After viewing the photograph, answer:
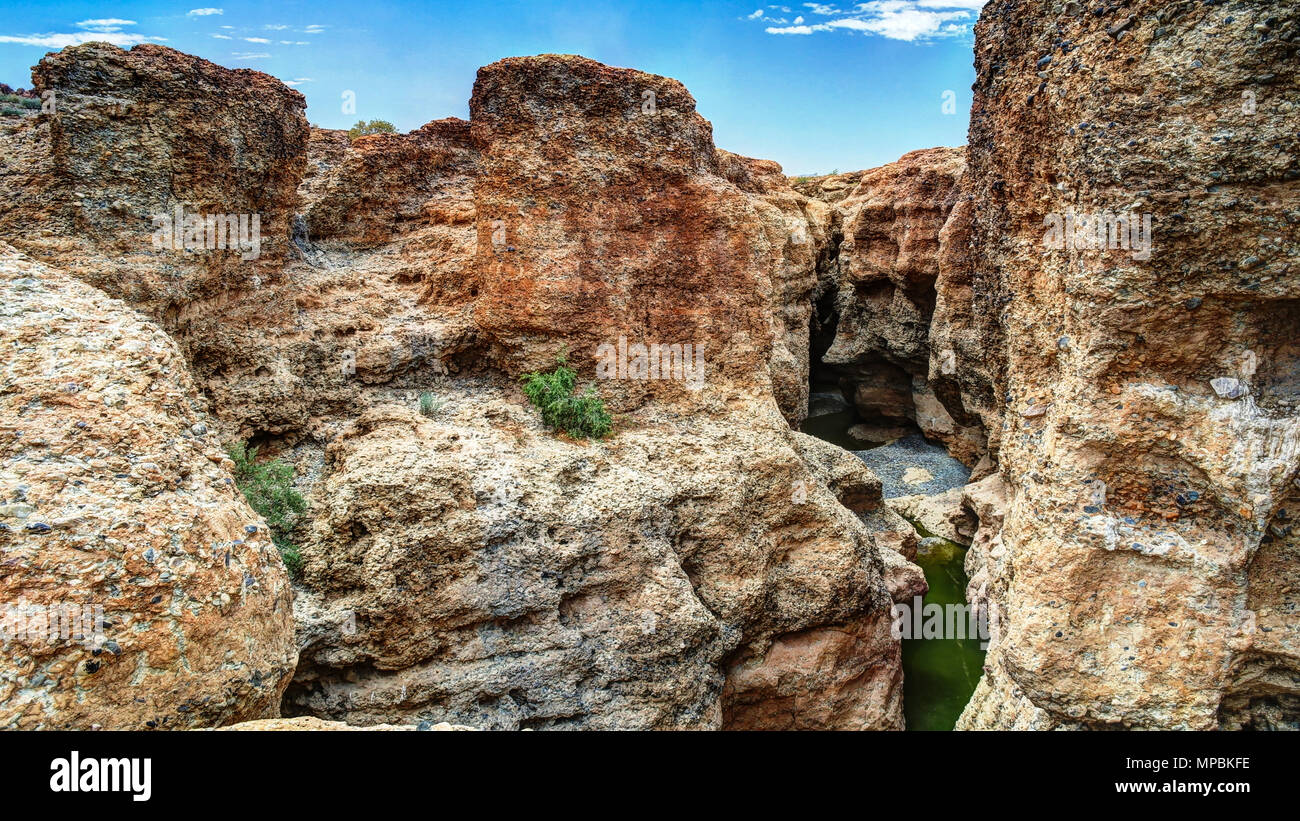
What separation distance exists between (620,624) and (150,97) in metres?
5.45

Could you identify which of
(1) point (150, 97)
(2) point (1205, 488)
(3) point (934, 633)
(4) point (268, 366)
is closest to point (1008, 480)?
(2) point (1205, 488)

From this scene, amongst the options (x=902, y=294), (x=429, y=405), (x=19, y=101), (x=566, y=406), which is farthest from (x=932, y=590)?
(x=19, y=101)

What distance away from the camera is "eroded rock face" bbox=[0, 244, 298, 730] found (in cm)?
298

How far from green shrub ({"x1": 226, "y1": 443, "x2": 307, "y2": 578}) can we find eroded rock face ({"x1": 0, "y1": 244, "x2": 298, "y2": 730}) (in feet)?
4.76

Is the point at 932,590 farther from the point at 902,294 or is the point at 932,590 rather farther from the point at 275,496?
the point at 275,496

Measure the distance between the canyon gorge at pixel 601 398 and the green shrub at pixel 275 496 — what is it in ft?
0.36

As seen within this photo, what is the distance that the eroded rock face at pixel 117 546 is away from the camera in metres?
2.98

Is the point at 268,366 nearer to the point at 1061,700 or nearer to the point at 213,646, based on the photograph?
the point at 213,646

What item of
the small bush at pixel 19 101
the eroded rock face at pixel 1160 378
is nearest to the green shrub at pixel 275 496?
the eroded rock face at pixel 1160 378

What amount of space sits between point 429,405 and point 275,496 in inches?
61.2

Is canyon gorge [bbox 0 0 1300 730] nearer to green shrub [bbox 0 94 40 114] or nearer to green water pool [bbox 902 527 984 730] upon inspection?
green water pool [bbox 902 527 984 730]

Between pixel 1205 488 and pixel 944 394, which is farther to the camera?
pixel 944 394

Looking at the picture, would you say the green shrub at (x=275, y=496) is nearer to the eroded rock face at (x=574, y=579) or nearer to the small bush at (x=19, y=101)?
the eroded rock face at (x=574, y=579)

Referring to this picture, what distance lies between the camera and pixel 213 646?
336cm
